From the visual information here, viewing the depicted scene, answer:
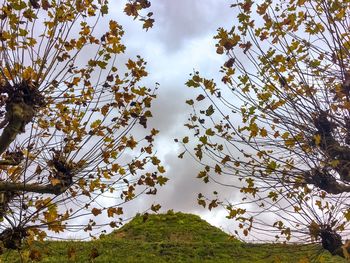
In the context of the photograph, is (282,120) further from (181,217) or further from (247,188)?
(181,217)

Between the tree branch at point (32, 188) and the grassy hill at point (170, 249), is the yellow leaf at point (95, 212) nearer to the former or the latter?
the tree branch at point (32, 188)

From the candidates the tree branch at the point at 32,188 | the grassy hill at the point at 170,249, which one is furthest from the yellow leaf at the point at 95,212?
the grassy hill at the point at 170,249

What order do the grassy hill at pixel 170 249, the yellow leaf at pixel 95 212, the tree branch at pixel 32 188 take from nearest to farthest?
the tree branch at pixel 32 188 < the yellow leaf at pixel 95 212 < the grassy hill at pixel 170 249

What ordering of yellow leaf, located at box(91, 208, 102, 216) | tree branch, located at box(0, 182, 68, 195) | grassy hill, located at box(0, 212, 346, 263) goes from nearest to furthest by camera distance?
1. tree branch, located at box(0, 182, 68, 195)
2. yellow leaf, located at box(91, 208, 102, 216)
3. grassy hill, located at box(0, 212, 346, 263)

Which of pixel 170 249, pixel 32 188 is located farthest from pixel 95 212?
pixel 170 249

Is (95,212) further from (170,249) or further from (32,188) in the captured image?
(170,249)

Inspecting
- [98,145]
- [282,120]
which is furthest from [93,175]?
[282,120]

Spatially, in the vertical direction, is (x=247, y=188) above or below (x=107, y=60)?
below

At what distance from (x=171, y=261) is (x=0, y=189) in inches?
478

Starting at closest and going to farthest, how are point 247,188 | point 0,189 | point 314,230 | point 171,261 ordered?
1. point 0,189
2. point 314,230
3. point 247,188
4. point 171,261

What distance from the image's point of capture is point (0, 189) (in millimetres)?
7535

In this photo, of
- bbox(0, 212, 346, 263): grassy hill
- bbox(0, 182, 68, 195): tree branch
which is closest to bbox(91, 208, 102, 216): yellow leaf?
bbox(0, 182, 68, 195): tree branch

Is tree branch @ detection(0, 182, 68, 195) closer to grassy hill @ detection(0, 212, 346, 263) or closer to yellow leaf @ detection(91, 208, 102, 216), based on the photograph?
yellow leaf @ detection(91, 208, 102, 216)

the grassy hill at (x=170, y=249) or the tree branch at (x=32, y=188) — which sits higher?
the grassy hill at (x=170, y=249)
